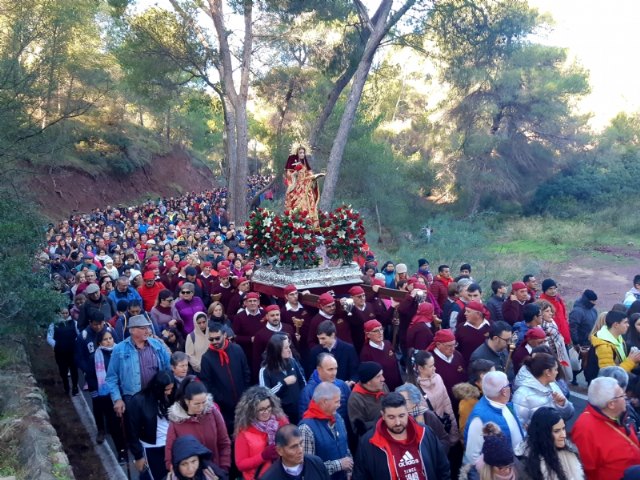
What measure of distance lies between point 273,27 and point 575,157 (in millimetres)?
21087

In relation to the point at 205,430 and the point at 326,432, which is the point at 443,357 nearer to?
the point at 326,432

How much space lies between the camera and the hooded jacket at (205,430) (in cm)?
421

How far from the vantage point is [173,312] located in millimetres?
7957

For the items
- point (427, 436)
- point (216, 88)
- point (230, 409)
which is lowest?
point (230, 409)

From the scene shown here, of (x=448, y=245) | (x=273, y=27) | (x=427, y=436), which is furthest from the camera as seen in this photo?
(x=448, y=245)

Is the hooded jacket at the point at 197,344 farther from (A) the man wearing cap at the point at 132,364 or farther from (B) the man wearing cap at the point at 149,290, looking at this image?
(B) the man wearing cap at the point at 149,290

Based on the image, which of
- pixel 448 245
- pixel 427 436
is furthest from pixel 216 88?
pixel 427 436

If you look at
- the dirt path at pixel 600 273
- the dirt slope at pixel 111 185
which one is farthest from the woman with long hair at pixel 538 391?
the dirt slope at pixel 111 185

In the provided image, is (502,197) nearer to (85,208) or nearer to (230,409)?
(85,208)

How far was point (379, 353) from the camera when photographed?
5785 millimetres

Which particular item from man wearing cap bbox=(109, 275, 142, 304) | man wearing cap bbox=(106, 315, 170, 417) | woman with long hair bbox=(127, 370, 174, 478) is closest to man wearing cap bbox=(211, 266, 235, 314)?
man wearing cap bbox=(109, 275, 142, 304)

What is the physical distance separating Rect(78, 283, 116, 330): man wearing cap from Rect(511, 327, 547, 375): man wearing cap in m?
5.24

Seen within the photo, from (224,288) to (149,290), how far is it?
1.21 metres

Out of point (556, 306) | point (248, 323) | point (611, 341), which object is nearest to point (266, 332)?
point (248, 323)
